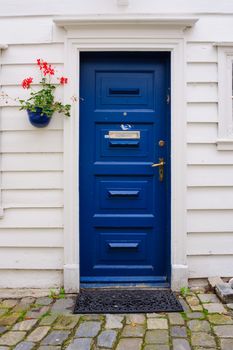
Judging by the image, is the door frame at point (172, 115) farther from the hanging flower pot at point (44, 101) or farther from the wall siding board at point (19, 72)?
the wall siding board at point (19, 72)

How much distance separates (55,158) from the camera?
3986mm

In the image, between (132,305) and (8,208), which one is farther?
(8,208)

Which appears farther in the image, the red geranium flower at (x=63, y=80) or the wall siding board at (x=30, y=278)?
the wall siding board at (x=30, y=278)

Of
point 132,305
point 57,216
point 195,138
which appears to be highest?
point 195,138

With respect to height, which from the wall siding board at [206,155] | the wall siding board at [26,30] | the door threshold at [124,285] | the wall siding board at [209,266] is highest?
the wall siding board at [26,30]

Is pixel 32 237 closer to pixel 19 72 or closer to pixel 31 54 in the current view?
pixel 19 72

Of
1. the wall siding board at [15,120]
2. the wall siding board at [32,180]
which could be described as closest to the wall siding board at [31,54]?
the wall siding board at [15,120]

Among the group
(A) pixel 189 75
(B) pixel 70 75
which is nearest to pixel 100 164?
(B) pixel 70 75

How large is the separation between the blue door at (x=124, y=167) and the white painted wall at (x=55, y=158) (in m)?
0.27

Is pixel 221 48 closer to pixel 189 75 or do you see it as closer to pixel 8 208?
pixel 189 75

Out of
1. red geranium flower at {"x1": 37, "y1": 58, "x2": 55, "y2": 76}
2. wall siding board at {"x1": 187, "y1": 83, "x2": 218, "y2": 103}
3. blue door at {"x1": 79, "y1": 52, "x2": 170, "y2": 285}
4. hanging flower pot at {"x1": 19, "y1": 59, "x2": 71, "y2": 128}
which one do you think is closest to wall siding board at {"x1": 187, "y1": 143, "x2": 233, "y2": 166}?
blue door at {"x1": 79, "y1": 52, "x2": 170, "y2": 285}

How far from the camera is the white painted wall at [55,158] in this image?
3.95 metres

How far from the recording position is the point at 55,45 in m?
3.96

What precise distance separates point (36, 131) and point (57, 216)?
882 mm
